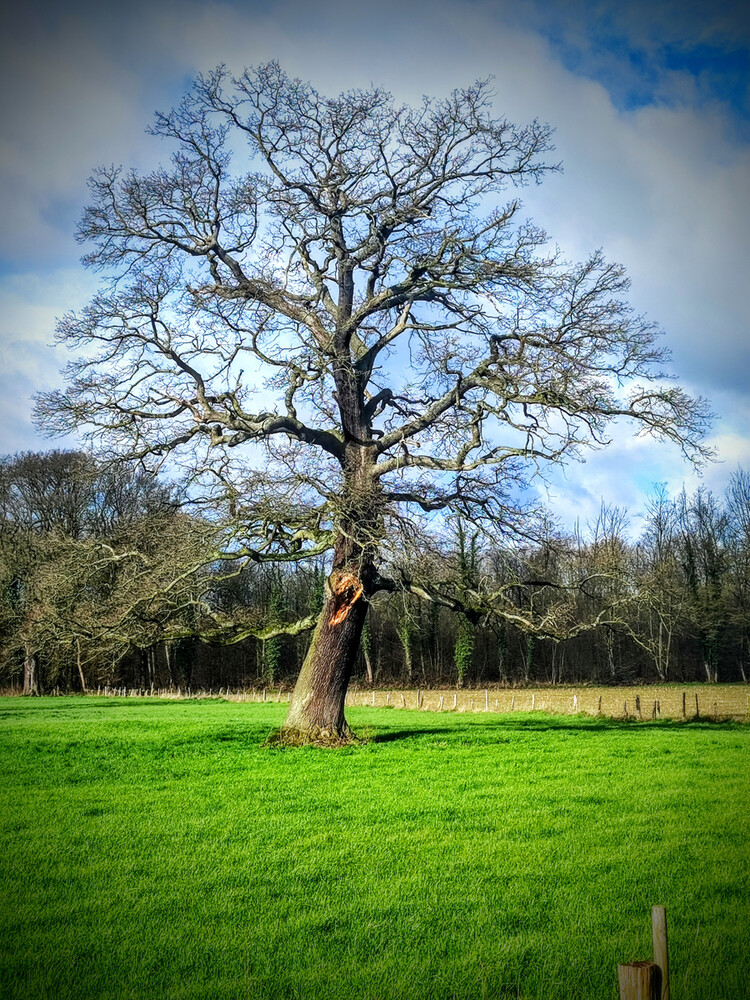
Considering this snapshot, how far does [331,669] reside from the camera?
57.0ft

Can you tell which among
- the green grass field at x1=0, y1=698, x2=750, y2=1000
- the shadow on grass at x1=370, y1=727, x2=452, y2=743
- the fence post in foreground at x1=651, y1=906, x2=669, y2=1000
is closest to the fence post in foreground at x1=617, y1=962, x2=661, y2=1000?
the fence post in foreground at x1=651, y1=906, x2=669, y2=1000

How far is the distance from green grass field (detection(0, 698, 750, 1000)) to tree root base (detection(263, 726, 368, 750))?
2.26 meters

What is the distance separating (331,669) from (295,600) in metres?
45.1

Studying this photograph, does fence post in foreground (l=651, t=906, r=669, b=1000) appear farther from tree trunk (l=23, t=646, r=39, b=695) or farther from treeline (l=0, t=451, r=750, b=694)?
tree trunk (l=23, t=646, r=39, b=695)

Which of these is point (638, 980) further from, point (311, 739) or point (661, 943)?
point (311, 739)

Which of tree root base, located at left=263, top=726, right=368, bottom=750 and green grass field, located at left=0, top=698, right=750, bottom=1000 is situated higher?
green grass field, located at left=0, top=698, right=750, bottom=1000

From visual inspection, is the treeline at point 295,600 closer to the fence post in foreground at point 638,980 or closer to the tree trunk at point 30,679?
the tree trunk at point 30,679

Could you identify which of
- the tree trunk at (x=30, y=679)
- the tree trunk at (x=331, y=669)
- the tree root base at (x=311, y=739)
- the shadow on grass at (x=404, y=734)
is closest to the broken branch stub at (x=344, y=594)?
the tree trunk at (x=331, y=669)

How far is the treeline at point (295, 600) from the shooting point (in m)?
17.0

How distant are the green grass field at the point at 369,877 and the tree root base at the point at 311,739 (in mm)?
2257

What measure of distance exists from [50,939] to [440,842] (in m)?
4.34

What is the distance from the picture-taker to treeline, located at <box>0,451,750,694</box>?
1702 cm

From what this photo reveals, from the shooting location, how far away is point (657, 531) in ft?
213

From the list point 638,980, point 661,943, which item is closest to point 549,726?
point 661,943
